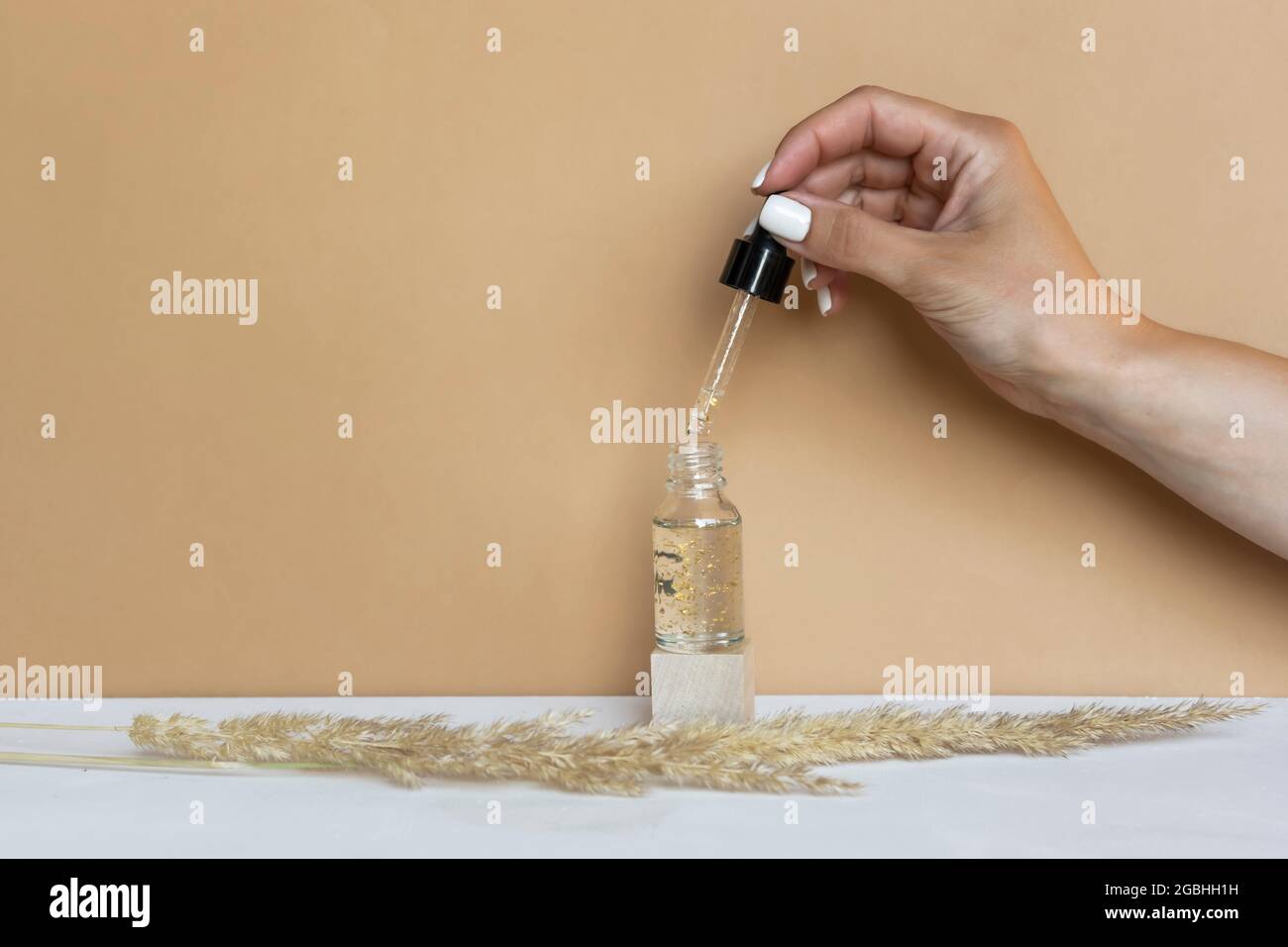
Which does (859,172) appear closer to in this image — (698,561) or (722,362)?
(722,362)

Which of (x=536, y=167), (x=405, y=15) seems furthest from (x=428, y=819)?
(x=405, y=15)

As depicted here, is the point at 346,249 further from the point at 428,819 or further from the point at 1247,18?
the point at 1247,18

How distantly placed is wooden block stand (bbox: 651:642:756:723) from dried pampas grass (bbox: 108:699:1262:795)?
0.04m

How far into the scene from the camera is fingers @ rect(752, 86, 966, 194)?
94 cm

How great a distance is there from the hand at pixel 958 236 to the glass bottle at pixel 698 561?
208 mm

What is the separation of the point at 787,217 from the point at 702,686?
38 cm

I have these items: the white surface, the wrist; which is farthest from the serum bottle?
the wrist

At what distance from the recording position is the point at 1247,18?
1.02 meters

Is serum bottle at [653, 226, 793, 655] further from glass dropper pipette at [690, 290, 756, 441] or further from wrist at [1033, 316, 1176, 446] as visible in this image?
wrist at [1033, 316, 1176, 446]

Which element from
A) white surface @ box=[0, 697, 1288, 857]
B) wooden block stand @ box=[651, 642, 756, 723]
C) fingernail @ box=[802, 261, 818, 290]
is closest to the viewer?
white surface @ box=[0, 697, 1288, 857]

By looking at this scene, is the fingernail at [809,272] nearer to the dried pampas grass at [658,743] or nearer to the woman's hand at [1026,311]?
the woman's hand at [1026,311]

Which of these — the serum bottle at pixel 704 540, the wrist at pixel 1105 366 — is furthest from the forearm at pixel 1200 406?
the serum bottle at pixel 704 540

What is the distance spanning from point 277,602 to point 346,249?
0.36 m
